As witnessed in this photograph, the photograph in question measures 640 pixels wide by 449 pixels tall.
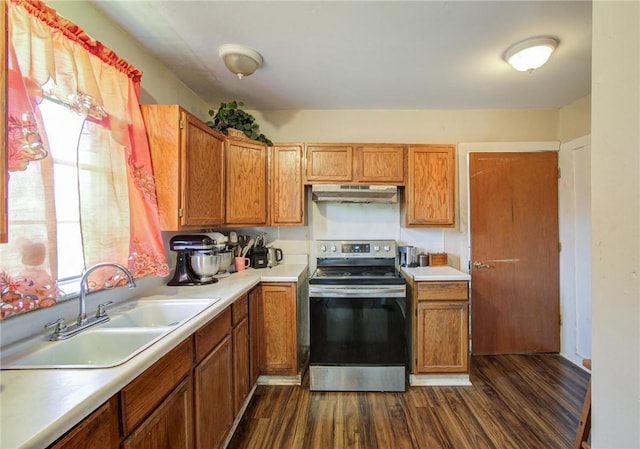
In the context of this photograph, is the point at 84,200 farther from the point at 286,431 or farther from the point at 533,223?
the point at 533,223

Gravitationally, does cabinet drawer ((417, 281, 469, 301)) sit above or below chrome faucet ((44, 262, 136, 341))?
below

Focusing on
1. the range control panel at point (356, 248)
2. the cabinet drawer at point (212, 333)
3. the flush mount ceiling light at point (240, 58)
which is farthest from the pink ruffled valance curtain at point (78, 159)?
the range control panel at point (356, 248)

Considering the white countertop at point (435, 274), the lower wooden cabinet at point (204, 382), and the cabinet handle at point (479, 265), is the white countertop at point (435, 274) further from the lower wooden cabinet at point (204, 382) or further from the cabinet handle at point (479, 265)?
the lower wooden cabinet at point (204, 382)

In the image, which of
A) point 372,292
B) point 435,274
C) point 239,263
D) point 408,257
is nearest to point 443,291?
point 435,274

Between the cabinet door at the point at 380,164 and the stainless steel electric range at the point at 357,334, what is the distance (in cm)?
95

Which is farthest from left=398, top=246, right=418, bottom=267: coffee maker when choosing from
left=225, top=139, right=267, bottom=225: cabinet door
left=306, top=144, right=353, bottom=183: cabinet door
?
left=225, top=139, right=267, bottom=225: cabinet door

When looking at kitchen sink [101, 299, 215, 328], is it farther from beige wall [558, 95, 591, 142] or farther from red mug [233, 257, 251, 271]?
beige wall [558, 95, 591, 142]

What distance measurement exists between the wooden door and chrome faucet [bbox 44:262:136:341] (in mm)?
2952

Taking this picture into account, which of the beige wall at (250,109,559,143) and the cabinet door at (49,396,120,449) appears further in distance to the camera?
the beige wall at (250,109,559,143)

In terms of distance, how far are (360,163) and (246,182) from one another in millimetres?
1076

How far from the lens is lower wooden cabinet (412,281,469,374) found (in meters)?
2.24

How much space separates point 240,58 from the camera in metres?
1.85

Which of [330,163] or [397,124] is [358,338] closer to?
[330,163]

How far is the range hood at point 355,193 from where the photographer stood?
Result: 8.13ft
